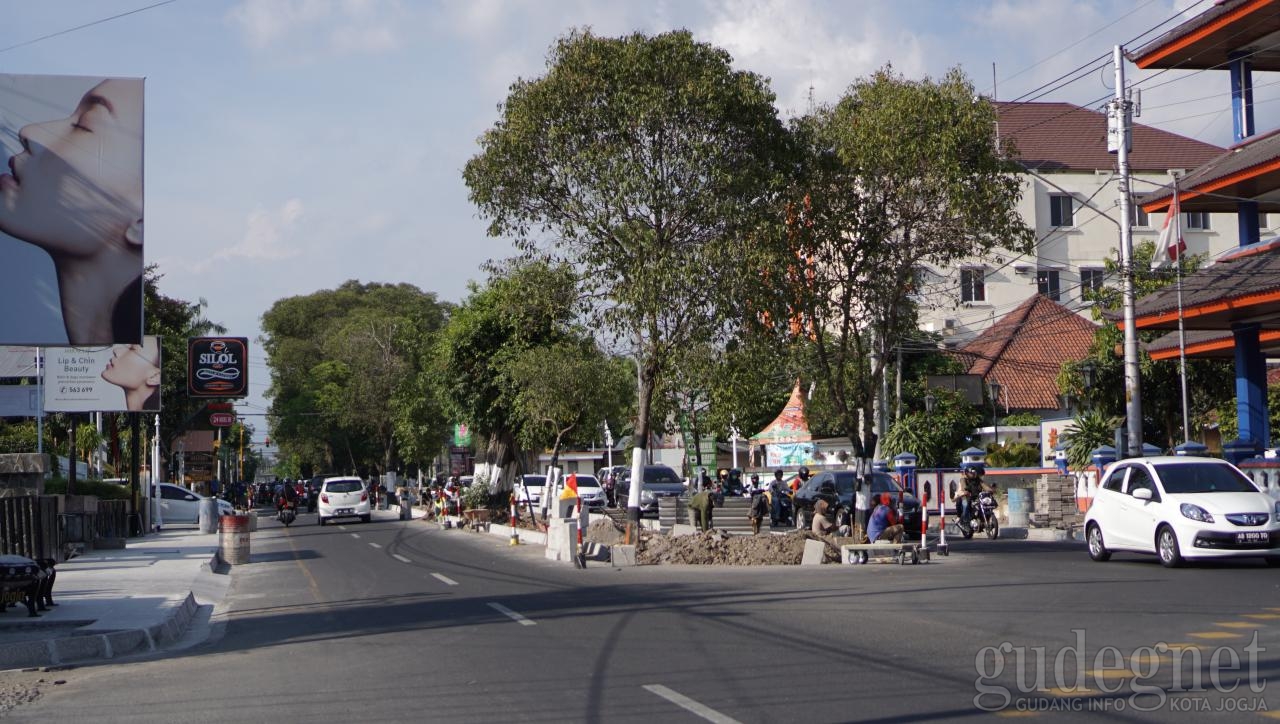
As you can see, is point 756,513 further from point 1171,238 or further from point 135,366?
point 135,366

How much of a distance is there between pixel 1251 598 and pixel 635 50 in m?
14.6

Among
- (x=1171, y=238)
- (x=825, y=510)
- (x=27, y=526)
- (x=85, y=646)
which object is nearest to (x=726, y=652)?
(x=85, y=646)

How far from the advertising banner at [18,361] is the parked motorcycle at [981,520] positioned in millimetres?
43182

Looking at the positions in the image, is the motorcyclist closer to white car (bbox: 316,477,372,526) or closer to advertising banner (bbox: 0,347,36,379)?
white car (bbox: 316,477,372,526)

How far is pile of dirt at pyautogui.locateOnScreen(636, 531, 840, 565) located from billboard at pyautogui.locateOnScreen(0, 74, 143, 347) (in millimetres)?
11245

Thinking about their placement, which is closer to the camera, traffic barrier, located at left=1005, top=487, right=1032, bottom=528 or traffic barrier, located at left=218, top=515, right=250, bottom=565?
traffic barrier, located at left=218, top=515, right=250, bottom=565

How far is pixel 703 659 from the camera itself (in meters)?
10.4

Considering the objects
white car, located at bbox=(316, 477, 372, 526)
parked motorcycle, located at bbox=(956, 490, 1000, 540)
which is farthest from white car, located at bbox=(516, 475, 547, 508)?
parked motorcycle, located at bbox=(956, 490, 1000, 540)

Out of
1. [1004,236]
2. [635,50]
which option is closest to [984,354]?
[1004,236]

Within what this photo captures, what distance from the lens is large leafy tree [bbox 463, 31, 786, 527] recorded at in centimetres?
2325

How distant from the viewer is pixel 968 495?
29141mm

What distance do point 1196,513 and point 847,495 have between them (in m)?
12.8

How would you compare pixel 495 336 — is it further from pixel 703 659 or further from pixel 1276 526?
pixel 703 659

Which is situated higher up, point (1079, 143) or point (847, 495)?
point (1079, 143)
